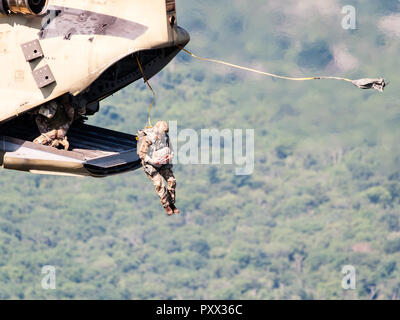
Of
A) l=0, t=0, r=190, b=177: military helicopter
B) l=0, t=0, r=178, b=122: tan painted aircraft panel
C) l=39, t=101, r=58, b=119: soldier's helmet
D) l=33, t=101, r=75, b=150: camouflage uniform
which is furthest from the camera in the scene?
l=33, t=101, r=75, b=150: camouflage uniform

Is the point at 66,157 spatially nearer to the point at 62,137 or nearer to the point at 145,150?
the point at 62,137

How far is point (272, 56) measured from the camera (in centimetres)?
14812

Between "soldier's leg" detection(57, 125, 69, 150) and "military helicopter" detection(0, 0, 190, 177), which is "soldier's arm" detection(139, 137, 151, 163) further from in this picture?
"soldier's leg" detection(57, 125, 69, 150)

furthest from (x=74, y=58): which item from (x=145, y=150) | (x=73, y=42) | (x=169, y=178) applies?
(x=169, y=178)

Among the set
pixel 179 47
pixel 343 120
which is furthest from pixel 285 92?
pixel 179 47

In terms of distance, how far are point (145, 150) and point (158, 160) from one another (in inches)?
23.1

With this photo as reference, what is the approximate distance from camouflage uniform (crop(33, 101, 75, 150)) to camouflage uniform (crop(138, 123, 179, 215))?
344cm

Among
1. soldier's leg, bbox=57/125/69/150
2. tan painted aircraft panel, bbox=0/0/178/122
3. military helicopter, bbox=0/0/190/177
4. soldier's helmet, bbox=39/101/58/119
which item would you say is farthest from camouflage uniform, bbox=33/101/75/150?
tan painted aircraft panel, bbox=0/0/178/122

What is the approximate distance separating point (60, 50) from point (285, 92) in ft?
365

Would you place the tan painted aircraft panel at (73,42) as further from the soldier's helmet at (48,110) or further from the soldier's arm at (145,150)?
the soldier's arm at (145,150)

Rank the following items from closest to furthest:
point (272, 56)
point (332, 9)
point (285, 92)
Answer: point (332, 9) → point (272, 56) → point (285, 92)

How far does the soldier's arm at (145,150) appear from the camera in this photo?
159 ft

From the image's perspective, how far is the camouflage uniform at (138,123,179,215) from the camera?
48.5 meters

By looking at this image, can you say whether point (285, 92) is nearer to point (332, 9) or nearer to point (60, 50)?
point (332, 9)
